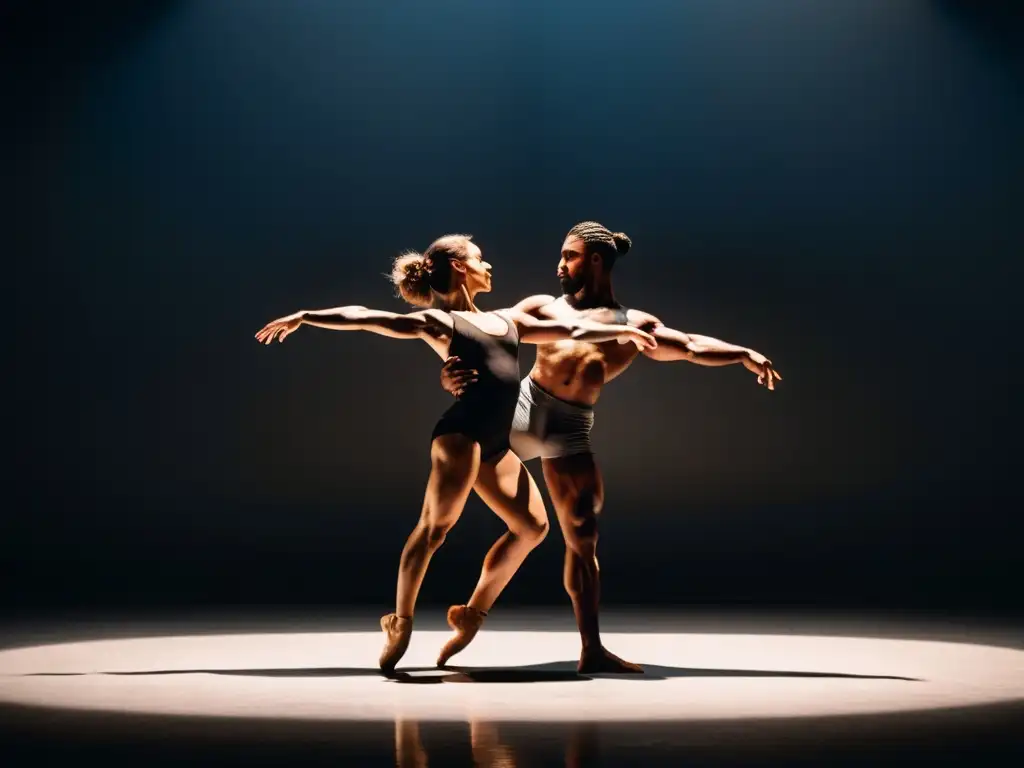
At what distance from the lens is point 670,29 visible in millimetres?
10477

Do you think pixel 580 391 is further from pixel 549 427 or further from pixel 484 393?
pixel 484 393

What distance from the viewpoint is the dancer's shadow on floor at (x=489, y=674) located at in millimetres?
6328

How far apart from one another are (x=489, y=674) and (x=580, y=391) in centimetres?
114

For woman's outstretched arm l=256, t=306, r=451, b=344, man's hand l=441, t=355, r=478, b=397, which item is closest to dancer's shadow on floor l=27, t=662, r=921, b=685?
man's hand l=441, t=355, r=478, b=397

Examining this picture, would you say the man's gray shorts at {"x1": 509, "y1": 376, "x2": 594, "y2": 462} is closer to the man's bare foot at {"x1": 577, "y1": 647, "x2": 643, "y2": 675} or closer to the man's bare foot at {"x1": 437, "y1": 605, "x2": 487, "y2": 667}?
the man's bare foot at {"x1": 437, "y1": 605, "x2": 487, "y2": 667}

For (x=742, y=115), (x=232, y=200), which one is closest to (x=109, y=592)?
(x=232, y=200)

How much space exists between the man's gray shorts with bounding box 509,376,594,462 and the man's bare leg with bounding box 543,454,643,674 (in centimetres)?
7

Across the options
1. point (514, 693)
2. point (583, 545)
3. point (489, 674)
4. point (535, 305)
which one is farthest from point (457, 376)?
point (514, 693)

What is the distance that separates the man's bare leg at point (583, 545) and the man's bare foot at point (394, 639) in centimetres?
62

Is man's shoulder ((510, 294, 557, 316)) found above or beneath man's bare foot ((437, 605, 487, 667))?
above

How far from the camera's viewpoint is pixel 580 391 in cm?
675

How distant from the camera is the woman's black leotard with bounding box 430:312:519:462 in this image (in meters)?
6.40

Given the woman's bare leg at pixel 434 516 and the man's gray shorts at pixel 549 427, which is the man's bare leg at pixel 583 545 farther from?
the woman's bare leg at pixel 434 516

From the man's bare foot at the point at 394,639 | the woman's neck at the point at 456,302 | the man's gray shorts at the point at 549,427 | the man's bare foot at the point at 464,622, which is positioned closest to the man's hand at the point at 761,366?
the man's gray shorts at the point at 549,427
